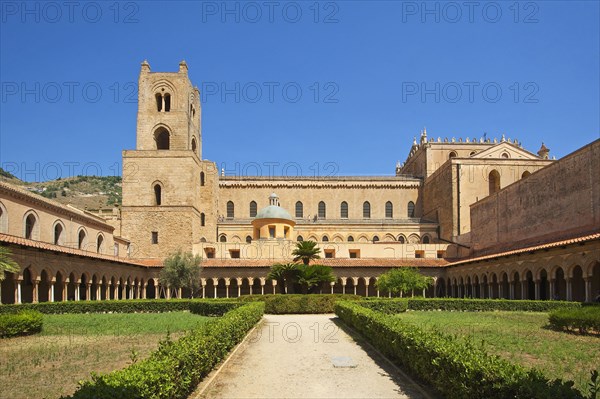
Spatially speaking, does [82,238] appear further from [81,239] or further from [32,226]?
[32,226]

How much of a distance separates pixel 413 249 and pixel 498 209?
330 inches

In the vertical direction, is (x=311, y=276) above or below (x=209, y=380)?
above

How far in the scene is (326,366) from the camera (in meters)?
12.6

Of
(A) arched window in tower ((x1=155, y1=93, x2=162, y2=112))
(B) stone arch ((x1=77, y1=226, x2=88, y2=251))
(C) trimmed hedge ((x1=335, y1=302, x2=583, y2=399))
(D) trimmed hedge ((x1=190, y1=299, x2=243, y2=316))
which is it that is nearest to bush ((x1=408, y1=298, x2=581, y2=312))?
(D) trimmed hedge ((x1=190, y1=299, x2=243, y2=316))

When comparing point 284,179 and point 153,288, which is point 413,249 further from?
point 153,288

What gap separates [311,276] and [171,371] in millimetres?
26681

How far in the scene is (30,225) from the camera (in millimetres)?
34438

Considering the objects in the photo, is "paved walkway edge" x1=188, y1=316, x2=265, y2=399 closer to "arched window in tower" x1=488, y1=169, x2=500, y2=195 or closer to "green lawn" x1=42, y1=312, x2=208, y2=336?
"green lawn" x1=42, y1=312, x2=208, y2=336

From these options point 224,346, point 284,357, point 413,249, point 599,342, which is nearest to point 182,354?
point 224,346

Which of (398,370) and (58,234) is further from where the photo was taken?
(58,234)

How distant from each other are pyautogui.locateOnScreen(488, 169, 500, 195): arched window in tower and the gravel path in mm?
35624

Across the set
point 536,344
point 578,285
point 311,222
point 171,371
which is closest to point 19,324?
point 171,371

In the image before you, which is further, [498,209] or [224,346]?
[498,209]

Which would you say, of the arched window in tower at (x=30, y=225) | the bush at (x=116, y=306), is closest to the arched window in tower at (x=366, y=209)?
the bush at (x=116, y=306)
